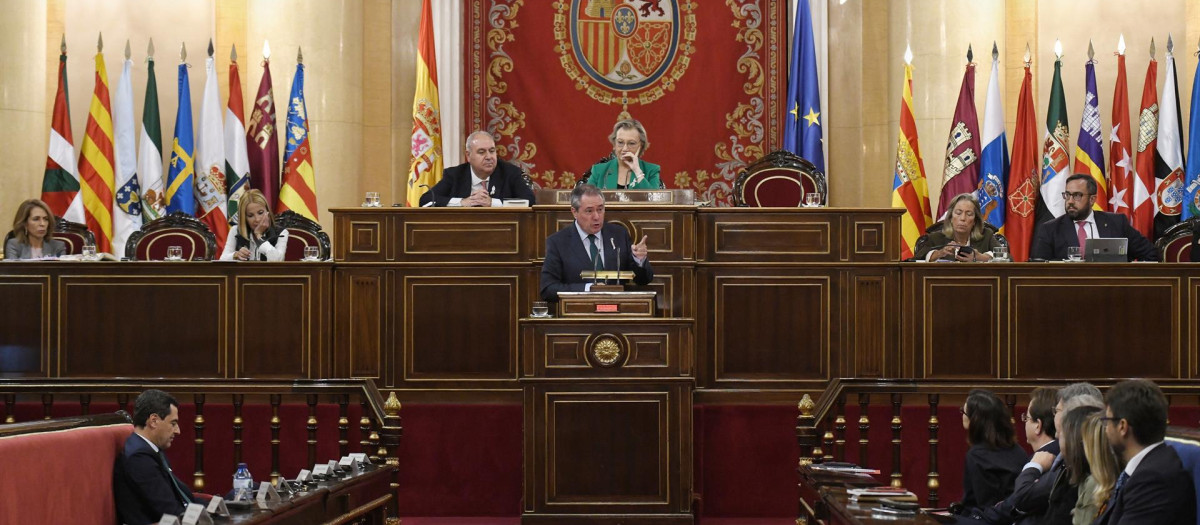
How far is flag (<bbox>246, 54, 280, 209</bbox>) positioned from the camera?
11.5 metres

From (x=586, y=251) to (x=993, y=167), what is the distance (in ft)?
15.9

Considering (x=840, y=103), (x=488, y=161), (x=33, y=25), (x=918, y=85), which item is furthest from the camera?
(x=840, y=103)

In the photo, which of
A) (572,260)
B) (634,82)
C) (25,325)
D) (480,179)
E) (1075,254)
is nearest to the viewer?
(572,260)

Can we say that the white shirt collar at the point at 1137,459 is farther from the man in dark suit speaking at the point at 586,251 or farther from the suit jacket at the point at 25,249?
the suit jacket at the point at 25,249

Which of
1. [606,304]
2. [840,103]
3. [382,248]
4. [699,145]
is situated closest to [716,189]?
[699,145]

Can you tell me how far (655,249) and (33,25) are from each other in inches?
230

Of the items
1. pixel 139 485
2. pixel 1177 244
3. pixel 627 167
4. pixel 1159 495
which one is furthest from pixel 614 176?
pixel 1159 495

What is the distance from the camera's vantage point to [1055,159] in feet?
37.1

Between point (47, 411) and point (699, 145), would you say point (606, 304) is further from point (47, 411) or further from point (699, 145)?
point (699, 145)

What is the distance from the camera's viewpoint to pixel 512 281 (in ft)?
28.0

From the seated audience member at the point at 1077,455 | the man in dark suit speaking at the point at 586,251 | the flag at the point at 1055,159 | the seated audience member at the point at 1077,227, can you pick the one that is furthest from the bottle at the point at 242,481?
the flag at the point at 1055,159

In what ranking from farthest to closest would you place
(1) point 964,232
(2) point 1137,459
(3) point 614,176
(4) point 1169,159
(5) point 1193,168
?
(4) point 1169,159 → (5) point 1193,168 → (3) point 614,176 → (1) point 964,232 → (2) point 1137,459

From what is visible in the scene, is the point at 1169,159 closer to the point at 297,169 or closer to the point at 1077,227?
the point at 1077,227

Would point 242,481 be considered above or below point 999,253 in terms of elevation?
below
